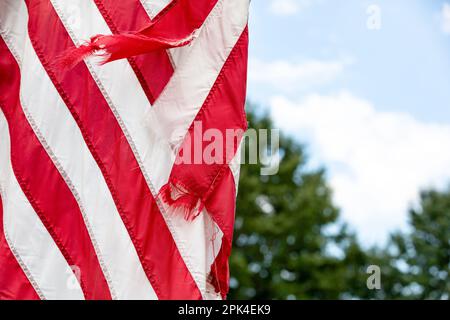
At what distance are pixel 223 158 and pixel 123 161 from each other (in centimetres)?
63

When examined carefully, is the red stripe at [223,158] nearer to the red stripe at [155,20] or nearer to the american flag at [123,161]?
the american flag at [123,161]

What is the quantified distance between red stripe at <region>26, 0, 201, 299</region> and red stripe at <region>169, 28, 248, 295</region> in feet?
0.86

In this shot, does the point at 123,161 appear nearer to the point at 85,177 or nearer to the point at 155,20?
the point at 85,177

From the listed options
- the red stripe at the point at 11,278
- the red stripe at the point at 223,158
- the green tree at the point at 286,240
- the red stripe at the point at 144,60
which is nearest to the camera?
the red stripe at the point at 223,158

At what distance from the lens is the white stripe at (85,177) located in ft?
16.7

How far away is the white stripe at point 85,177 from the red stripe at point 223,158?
1.53 ft

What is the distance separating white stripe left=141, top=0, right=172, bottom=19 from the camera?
535 cm

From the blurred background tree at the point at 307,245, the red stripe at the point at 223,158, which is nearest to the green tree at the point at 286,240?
the blurred background tree at the point at 307,245

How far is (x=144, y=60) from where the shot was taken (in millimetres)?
5281

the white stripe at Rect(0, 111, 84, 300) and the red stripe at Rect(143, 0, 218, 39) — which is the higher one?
the red stripe at Rect(143, 0, 218, 39)

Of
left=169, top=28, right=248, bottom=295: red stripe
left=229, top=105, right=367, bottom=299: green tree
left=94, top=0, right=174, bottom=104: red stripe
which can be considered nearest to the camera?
left=169, top=28, right=248, bottom=295: red stripe

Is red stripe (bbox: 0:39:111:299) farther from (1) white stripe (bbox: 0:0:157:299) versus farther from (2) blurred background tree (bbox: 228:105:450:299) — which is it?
(2) blurred background tree (bbox: 228:105:450:299)

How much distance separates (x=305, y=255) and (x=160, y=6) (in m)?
34.6

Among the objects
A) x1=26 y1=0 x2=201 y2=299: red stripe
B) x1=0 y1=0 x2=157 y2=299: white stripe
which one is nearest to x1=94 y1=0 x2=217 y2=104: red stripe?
x1=26 y1=0 x2=201 y2=299: red stripe
